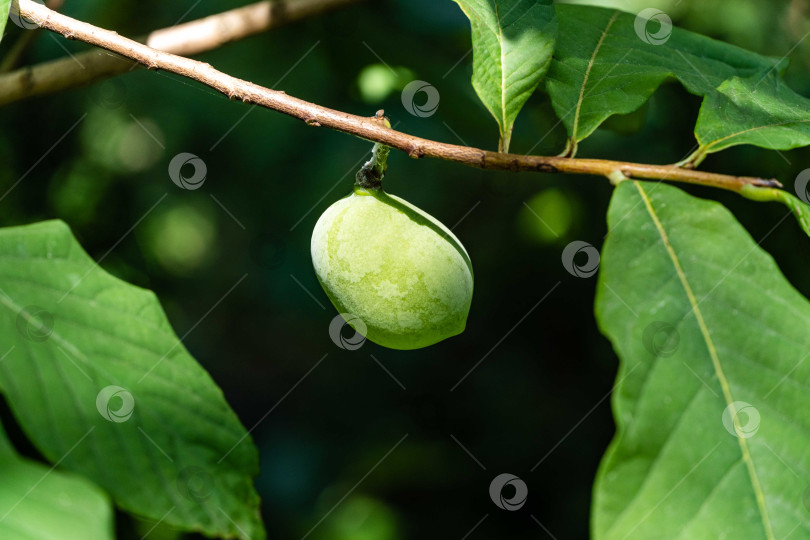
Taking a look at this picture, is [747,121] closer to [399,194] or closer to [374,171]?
[374,171]

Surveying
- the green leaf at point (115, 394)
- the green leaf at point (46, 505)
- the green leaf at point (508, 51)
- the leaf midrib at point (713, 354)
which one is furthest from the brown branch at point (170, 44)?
the leaf midrib at point (713, 354)

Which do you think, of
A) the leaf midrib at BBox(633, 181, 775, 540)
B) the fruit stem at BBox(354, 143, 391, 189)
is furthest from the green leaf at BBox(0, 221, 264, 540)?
the leaf midrib at BBox(633, 181, 775, 540)

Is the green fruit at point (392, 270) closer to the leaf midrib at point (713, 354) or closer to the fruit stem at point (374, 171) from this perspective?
the fruit stem at point (374, 171)

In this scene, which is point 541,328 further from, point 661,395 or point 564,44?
point 661,395

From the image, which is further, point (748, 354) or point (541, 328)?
point (541, 328)

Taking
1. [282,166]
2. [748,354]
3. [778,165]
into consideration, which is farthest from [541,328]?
[748,354]

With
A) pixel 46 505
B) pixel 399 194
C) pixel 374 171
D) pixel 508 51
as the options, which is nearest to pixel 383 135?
pixel 374 171
